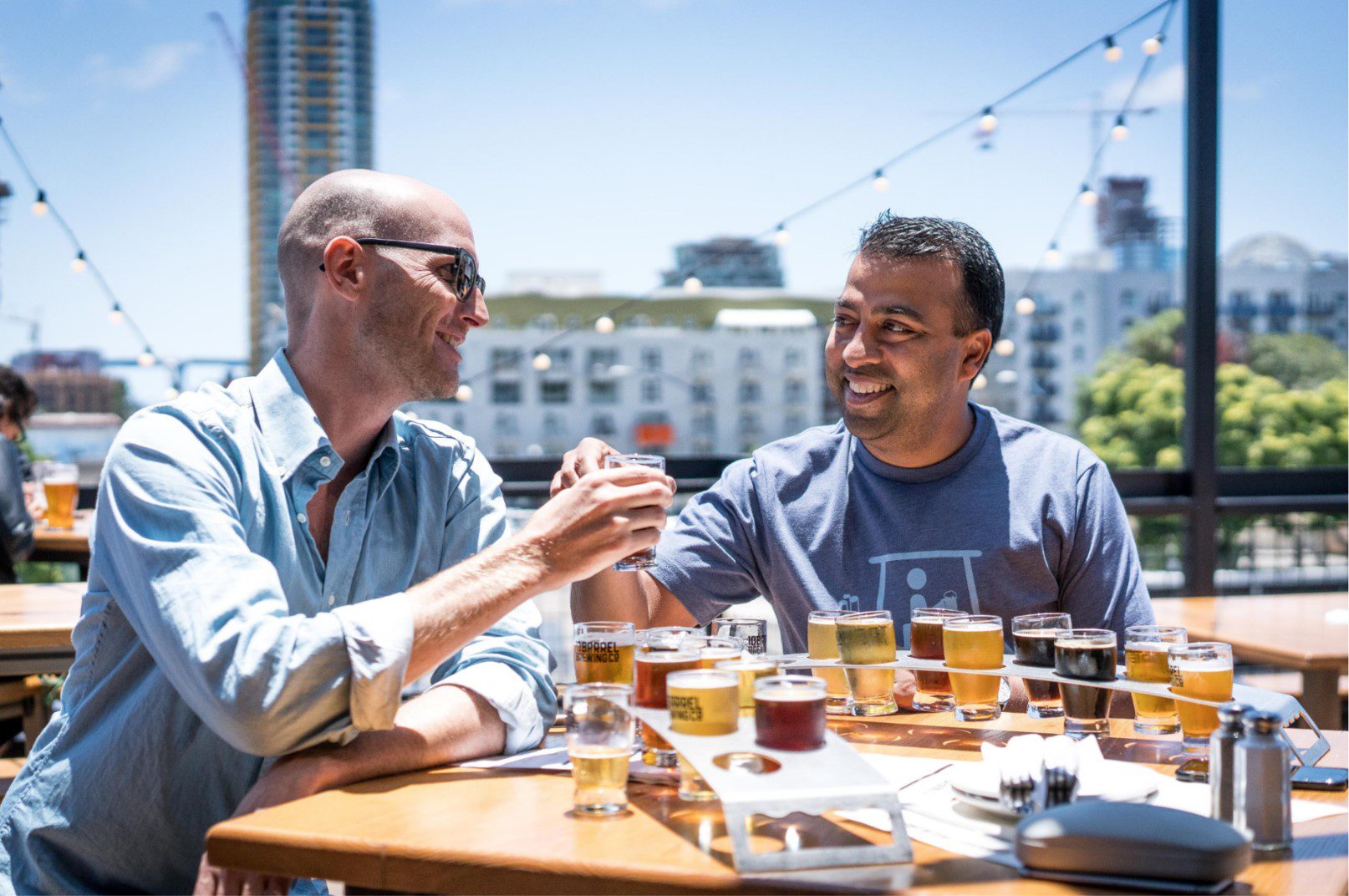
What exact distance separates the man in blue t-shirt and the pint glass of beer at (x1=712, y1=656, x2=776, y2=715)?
2.20 ft

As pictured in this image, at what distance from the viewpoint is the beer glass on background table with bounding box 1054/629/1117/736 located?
151 centimetres

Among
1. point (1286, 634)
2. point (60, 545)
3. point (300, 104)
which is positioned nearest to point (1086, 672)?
point (1286, 634)

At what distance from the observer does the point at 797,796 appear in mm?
1071

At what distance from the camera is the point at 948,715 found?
5.49 feet

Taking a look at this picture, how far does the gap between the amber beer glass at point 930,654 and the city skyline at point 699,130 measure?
61.8 feet

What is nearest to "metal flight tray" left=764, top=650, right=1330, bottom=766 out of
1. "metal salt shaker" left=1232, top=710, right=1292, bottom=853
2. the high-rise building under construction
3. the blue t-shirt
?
"metal salt shaker" left=1232, top=710, right=1292, bottom=853

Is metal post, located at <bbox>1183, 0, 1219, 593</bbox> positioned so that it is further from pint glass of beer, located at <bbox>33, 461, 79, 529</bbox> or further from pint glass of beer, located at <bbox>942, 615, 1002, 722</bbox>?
pint glass of beer, located at <bbox>33, 461, 79, 529</bbox>

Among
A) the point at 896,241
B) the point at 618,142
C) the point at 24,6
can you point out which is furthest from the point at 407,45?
the point at 896,241

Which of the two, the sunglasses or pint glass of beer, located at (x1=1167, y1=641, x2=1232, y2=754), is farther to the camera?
the sunglasses

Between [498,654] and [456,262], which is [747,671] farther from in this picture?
[456,262]

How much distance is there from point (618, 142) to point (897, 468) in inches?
954

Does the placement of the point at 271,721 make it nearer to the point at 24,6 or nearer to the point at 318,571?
the point at 318,571

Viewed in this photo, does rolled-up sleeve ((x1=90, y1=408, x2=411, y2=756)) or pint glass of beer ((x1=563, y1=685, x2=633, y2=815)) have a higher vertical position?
rolled-up sleeve ((x1=90, y1=408, x2=411, y2=756))

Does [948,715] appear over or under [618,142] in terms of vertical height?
under
